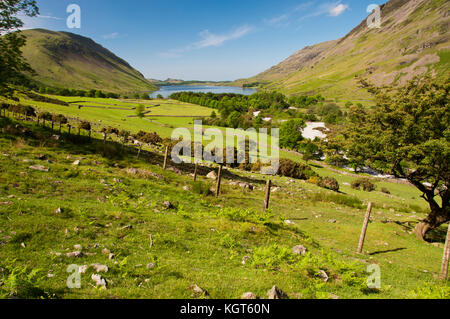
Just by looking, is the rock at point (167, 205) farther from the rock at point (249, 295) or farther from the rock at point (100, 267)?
the rock at point (249, 295)

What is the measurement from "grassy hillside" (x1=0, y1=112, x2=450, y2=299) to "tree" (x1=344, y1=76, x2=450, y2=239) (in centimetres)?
488

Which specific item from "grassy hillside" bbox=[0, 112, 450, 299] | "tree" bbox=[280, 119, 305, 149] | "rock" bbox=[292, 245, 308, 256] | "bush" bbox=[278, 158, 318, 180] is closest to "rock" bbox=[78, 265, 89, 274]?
"grassy hillside" bbox=[0, 112, 450, 299]

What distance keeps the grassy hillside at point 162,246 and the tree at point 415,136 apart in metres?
4.88

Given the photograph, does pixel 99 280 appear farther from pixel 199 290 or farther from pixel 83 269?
pixel 199 290

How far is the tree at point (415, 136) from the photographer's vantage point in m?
17.2

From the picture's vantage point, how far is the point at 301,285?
8344mm

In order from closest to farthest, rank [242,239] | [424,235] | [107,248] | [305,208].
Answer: [107,248], [242,239], [424,235], [305,208]

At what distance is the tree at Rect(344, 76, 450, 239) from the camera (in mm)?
17188

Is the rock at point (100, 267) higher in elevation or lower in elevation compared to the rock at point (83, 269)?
lower

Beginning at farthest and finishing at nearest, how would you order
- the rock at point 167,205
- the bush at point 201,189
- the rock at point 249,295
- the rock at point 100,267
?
the bush at point 201,189 < the rock at point 167,205 < the rock at point 100,267 < the rock at point 249,295

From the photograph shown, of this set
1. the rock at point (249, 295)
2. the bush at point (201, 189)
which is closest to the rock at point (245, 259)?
the rock at point (249, 295)
